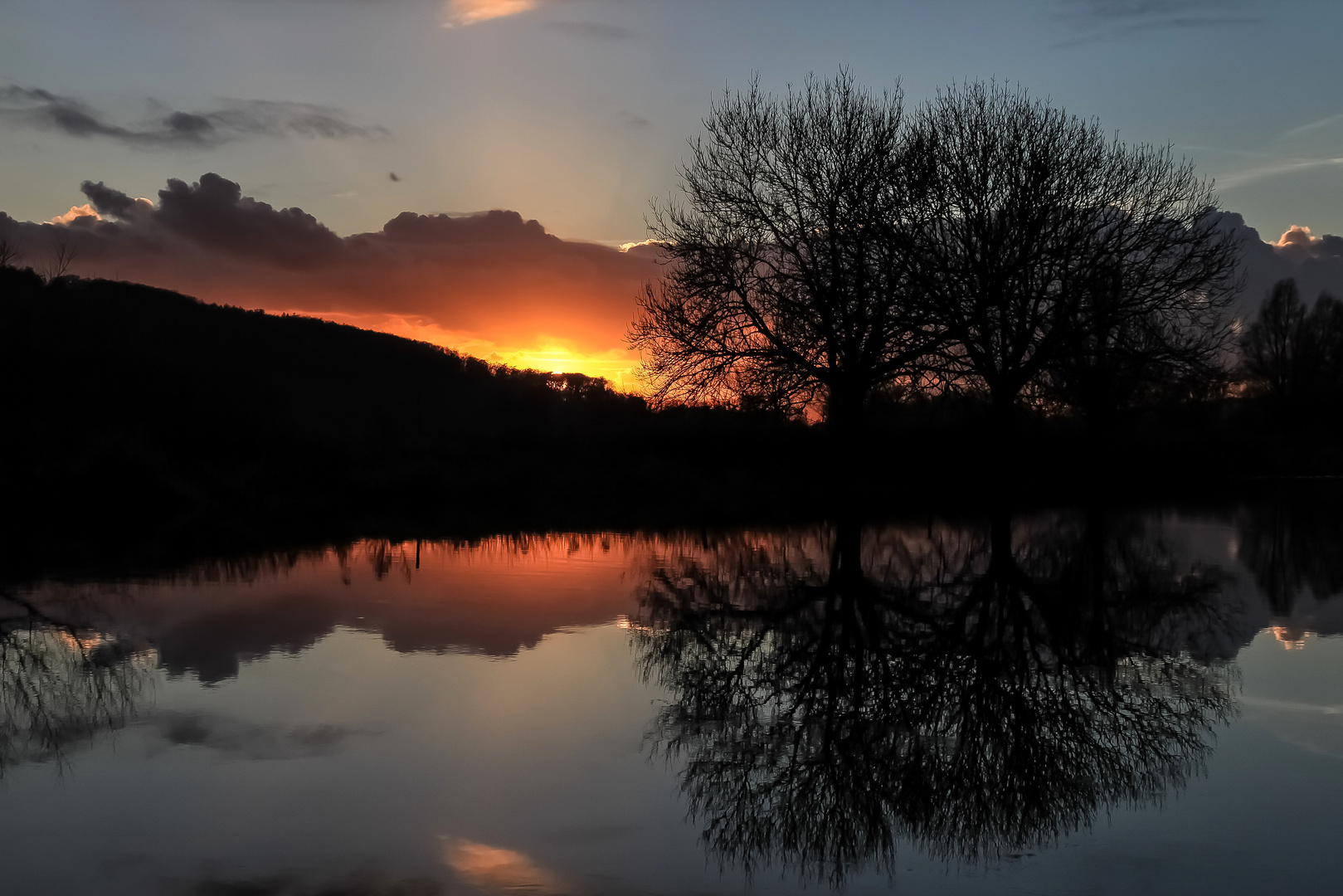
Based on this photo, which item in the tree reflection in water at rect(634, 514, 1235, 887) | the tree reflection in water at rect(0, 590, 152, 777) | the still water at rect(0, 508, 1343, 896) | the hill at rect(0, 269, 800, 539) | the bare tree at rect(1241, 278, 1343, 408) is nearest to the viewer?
the still water at rect(0, 508, 1343, 896)

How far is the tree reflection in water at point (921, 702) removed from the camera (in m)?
4.73

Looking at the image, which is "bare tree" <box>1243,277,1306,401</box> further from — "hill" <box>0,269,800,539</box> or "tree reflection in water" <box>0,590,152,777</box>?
"tree reflection in water" <box>0,590,152,777</box>

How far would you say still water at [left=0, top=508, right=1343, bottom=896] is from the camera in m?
4.24

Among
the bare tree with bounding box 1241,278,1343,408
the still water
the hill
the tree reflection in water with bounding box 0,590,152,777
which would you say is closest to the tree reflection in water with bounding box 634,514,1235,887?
the still water

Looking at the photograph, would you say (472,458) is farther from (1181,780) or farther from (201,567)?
(1181,780)

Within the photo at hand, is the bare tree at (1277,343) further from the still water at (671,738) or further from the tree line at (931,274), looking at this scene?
the still water at (671,738)

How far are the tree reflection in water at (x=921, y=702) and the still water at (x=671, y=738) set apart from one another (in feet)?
0.11

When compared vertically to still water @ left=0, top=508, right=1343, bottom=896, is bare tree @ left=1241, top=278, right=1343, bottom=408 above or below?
above

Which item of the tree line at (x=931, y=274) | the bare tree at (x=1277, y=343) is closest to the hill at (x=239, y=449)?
the tree line at (x=931, y=274)

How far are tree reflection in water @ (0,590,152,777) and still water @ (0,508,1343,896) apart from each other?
40 millimetres

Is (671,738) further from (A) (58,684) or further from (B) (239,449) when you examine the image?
(B) (239,449)

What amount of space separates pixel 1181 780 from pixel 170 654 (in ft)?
24.9

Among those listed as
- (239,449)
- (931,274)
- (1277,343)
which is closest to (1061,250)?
(931,274)

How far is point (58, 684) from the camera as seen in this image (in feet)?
24.3
